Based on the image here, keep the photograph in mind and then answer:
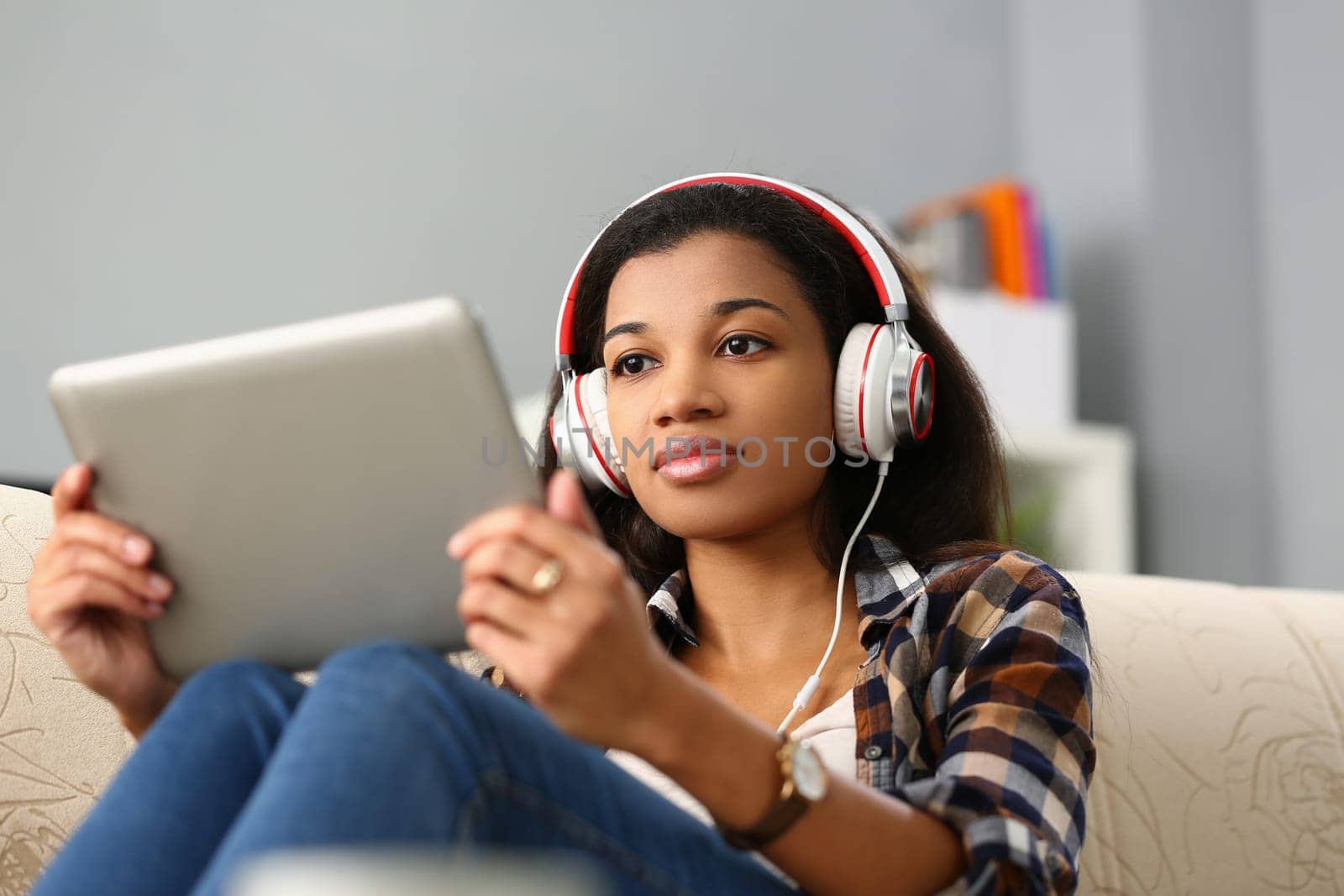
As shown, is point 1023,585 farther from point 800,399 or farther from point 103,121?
point 103,121

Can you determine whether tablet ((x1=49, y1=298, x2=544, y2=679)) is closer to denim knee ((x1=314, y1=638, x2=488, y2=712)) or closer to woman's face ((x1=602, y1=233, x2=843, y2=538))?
denim knee ((x1=314, y1=638, x2=488, y2=712))

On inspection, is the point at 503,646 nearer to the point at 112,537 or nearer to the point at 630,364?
the point at 112,537

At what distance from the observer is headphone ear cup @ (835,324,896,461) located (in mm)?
1096

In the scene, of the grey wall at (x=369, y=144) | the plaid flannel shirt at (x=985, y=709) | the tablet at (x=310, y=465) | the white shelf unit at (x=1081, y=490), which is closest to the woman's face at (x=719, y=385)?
the plaid flannel shirt at (x=985, y=709)

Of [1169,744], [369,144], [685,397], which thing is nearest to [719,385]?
[685,397]

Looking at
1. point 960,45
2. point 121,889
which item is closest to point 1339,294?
point 960,45

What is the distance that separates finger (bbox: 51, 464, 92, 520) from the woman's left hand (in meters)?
0.28

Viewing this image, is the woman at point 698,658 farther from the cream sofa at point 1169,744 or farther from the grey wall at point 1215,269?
the grey wall at point 1215,269

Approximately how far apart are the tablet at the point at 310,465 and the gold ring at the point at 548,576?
0.16 ft

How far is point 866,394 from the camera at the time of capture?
1096 millimetres

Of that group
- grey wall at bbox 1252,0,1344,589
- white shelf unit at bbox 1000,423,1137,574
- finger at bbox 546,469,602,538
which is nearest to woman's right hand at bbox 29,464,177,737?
finger at bbox 546,469,602,538

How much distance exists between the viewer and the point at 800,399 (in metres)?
1.12

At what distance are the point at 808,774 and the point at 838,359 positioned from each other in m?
0.52

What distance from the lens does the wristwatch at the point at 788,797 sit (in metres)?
0.74
